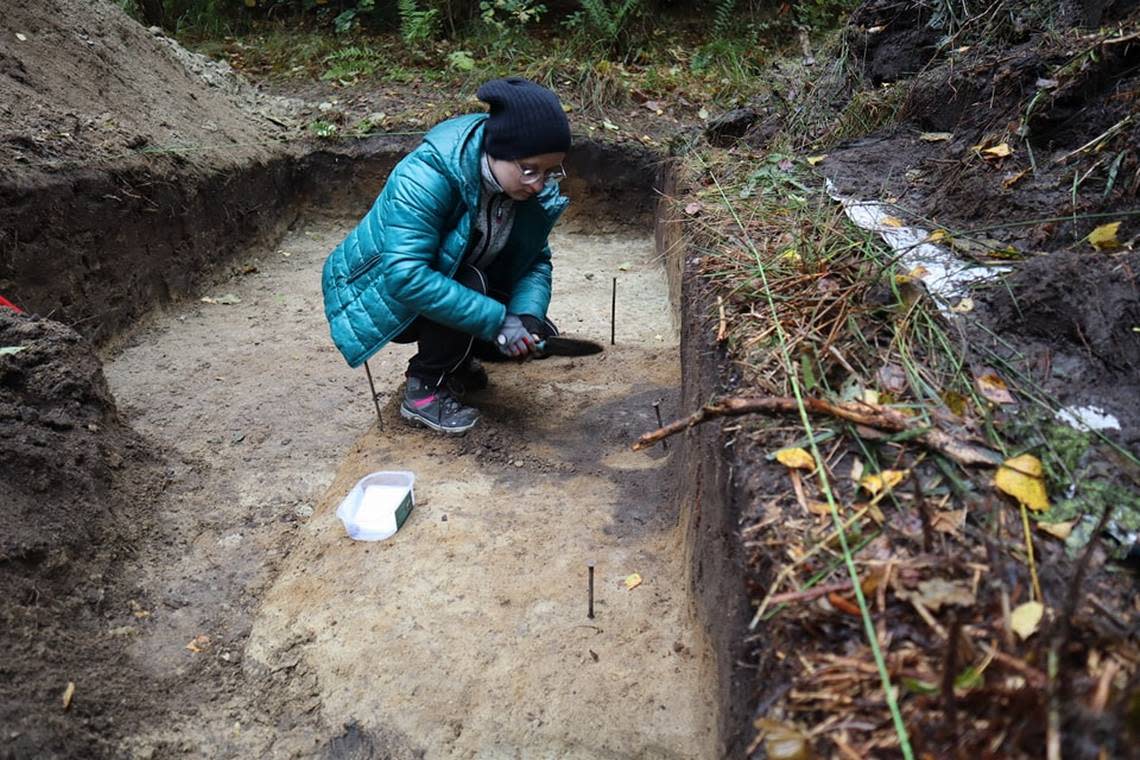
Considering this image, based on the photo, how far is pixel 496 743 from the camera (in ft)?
6.64

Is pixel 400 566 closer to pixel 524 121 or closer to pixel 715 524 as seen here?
pixel 715 524

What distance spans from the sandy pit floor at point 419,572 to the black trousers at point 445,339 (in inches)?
11.4

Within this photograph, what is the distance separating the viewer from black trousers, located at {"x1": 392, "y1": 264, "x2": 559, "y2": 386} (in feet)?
11.0

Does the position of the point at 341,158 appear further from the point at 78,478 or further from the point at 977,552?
the point at 977,552

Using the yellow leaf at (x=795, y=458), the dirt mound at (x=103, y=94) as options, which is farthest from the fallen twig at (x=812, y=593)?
the dirt mound at (x=103, y=94)

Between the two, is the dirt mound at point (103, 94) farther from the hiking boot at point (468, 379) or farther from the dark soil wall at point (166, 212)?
the hiking boot at point (468, 379)

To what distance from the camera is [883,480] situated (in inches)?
58.7

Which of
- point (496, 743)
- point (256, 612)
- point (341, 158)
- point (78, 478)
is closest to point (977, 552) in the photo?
point (496, 743)

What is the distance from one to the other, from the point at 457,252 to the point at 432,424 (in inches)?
34.0

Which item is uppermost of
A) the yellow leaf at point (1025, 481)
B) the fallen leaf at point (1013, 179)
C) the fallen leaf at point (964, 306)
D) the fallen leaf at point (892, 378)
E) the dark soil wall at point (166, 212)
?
the fallen leaf at point (1013, 179)

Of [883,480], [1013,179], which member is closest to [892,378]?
[883,480]

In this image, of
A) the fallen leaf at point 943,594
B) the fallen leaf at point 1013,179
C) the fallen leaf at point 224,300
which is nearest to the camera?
the fallen leaf at point 943,594

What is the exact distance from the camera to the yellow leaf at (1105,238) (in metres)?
2.12

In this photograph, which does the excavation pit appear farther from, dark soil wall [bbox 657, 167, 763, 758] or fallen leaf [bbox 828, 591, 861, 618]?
fallen leaf [bbox 828, 591, 861, 618]
